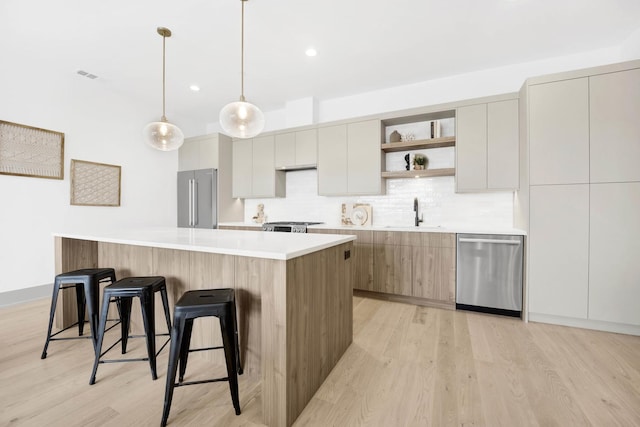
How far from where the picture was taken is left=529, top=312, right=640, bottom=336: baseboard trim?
8.08 ft

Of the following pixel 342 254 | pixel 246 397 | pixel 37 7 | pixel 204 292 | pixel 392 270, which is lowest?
pixel 246 397

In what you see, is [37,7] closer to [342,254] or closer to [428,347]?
[342,254]

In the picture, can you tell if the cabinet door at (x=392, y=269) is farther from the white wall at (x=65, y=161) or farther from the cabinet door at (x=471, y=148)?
the white wall at (x=65, y=161)

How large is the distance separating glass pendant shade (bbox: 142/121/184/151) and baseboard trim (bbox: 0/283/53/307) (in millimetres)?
2448

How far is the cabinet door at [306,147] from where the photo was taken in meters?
4.23

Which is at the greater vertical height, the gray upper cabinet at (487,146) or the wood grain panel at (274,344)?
the gray upper cabinet at (487,146)

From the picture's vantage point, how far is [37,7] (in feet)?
7.90

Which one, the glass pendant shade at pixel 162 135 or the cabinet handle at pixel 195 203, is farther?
the cabinet handle at pixel 195 203

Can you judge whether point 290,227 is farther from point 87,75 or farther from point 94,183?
point 87,75

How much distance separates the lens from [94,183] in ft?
12.9

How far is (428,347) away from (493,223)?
6.56 ft

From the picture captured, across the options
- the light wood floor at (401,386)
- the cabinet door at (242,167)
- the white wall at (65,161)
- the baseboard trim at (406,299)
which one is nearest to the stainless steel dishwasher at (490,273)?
the baseboard trim at (406,299)

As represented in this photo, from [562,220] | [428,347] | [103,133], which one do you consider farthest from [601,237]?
[103,133]

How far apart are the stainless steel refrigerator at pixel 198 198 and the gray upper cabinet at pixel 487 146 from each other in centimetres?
381
